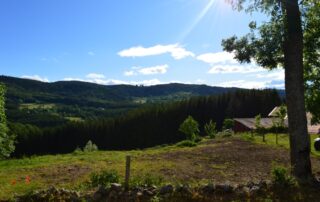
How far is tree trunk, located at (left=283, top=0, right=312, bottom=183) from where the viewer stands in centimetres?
1623

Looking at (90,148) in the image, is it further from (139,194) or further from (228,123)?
(139,194)

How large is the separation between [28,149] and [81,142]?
68.1 ft

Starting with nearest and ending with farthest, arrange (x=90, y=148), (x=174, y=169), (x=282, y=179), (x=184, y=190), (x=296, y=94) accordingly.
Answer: (x=184, y=190), (x=282, y=179), (x=296, y=94), (x=174, y=169), (x=90, y=148)

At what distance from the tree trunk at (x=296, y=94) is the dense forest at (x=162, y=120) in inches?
4695

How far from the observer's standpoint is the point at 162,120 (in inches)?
5546

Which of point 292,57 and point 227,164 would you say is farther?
point 227,164

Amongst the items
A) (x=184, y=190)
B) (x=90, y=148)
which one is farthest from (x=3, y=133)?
(x=184, y=190)

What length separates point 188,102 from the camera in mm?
144625

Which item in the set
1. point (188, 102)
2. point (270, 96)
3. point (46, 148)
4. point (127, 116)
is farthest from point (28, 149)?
point (270, 96)

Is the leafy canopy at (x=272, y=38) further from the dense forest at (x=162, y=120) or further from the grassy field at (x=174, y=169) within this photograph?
the dense forest at (x=162, y=120)

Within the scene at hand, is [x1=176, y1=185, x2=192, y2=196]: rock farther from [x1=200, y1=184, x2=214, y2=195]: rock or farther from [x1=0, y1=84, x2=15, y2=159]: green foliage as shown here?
[x1=0, y1=84, x2=15, y2=159]: green foliage

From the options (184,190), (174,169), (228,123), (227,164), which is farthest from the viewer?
(228,123)

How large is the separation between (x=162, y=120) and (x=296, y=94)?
12492cm

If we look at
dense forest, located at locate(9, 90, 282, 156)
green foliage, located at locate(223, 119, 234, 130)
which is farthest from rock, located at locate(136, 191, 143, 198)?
dense forest, located at locate(9, 90, 282, 156)
